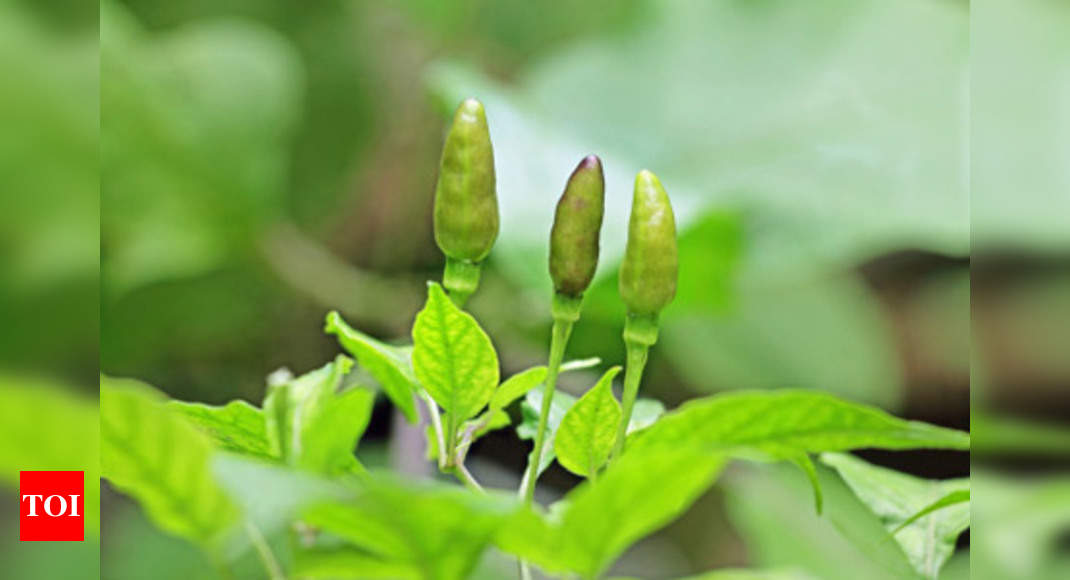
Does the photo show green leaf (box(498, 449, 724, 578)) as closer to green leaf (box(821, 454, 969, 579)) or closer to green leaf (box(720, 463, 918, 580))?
green leaf (box(821, 454, 969, 579))

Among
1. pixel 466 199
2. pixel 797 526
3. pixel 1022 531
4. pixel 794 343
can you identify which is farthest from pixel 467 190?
pixel 794 343

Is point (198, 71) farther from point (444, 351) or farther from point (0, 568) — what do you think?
point (444, 351)

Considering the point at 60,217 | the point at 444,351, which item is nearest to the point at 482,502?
the point at 444,351

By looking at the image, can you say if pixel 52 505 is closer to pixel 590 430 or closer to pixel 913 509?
pixel 590 430

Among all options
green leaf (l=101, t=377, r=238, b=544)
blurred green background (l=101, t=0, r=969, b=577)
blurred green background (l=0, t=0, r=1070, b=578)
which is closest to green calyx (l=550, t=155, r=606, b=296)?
green leaf (l=101, t=377, r=238, b=544)

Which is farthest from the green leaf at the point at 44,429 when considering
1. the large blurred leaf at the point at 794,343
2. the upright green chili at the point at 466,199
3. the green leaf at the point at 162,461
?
the large blurred leaf at the point at 794,343

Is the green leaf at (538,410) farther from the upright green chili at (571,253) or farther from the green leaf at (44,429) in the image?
the green leaf at (44,429)
